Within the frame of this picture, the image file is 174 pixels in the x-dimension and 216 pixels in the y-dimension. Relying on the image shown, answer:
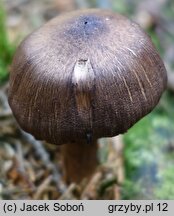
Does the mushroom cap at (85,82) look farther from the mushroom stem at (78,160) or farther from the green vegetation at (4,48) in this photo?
the green vegetation at (4,48)

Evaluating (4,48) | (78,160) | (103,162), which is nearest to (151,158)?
(103,162)

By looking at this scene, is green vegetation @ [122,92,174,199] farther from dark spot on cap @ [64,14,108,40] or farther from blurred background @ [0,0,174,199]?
dark spot on cap @ [64,14,108,40]

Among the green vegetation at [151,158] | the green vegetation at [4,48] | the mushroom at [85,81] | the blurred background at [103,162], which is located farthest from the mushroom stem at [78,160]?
the green vegetation at [4,48]

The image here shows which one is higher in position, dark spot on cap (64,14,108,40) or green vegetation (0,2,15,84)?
dark spot on cap (64,14,108,40)

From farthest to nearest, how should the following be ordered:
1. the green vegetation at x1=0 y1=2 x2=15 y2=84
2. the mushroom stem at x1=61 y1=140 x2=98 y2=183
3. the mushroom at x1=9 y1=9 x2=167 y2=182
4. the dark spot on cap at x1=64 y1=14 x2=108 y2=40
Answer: the green vegetation at x1=0 y1=2 x2=15 y2=84, the mushroom stem at x1=61 y1=140 x2=98 y2=183, the dark spot on cap at x1=64 y1=14 x2=108 y2=40, the mushroom at x1=9 y1=9 x2=167 y2=182


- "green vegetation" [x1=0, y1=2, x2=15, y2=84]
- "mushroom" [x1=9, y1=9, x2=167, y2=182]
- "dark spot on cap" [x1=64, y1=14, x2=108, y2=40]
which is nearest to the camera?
"mushroom" [x1=9, y1=9, x2=167, y2=182]

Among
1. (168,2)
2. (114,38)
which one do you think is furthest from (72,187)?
(168,2)

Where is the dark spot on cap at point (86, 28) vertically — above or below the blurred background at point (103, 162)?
above

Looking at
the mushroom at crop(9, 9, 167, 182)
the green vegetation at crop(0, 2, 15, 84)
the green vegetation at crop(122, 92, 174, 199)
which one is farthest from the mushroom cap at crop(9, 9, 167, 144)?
the green vegetation at crop(0, 2, 15, 84)

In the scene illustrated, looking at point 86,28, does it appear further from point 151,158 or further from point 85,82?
point 151,158

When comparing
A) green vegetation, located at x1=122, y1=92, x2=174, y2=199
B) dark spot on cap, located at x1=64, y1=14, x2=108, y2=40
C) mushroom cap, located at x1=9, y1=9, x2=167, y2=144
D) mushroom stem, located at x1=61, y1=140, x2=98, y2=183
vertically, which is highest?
dark spot on cap, located at x1=64, y1=14, x2=108, y2=40
